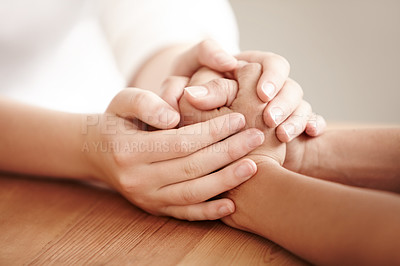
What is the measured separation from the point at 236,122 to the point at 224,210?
126 mm

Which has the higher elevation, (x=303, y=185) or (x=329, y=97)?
(x=303, y=185)

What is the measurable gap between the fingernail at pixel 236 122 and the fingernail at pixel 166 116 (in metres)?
0.08

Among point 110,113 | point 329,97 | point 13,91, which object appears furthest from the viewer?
point 329,97

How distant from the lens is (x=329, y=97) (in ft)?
5.62

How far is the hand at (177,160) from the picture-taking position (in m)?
0.61

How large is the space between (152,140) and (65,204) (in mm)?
190

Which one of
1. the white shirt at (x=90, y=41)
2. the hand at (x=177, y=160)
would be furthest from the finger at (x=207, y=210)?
the white shirt at (x=90, y=41)

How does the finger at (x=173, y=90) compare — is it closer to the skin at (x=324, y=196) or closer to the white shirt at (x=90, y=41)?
the skin at (x=324, y=196)

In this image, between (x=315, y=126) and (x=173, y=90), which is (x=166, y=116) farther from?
(x=315, y=126)

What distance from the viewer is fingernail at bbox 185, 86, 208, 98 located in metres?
0.66

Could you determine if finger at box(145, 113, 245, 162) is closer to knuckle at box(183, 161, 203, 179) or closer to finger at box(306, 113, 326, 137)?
knuckle at box(183, 161, 203, 179)

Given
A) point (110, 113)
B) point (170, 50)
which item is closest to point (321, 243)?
point (110, 113)

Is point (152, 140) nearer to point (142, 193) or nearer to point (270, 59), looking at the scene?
point (142, 193)

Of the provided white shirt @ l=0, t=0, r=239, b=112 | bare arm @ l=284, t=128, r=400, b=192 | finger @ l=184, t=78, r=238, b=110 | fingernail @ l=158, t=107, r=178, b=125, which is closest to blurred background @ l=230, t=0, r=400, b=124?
white shirt @ l=0, t=0, r=239, b=112
